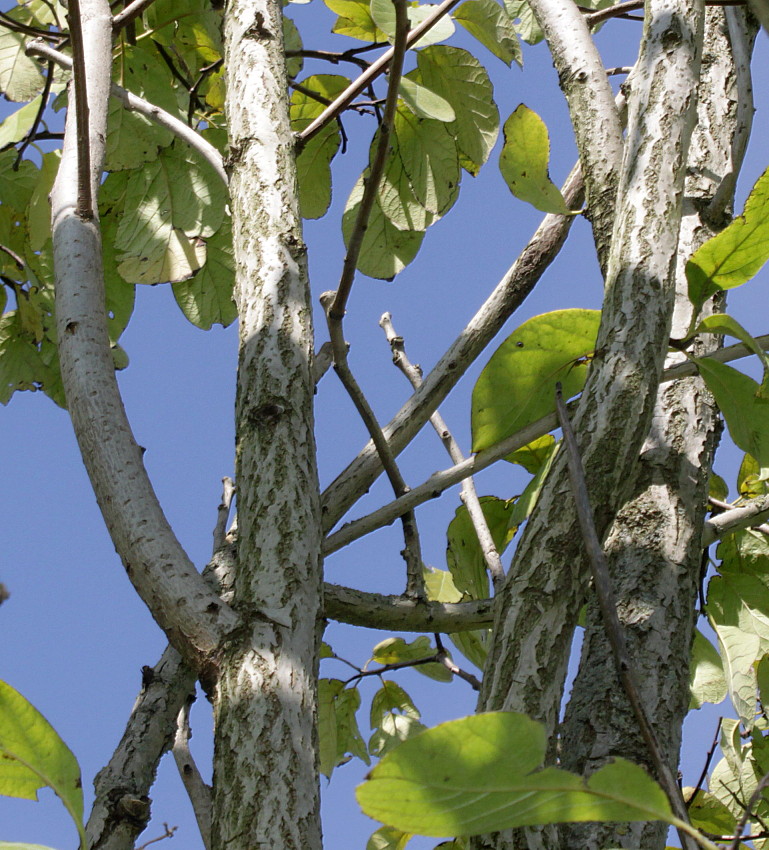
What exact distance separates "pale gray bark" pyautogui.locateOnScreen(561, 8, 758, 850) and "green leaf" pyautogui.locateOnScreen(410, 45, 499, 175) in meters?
0.51

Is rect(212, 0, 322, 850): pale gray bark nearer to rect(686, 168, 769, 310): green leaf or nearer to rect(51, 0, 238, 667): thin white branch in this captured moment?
rect(51, 0, 238, 667): thin white branch

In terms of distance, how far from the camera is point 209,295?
1731mm

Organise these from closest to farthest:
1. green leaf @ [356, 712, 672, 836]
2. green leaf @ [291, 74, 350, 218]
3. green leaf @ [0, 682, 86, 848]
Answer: green leaf @ [356, 712, 672, 836] → green leaf @ [0, 682, 86, 848] → green leaf @ [291, 74, 350, 218]

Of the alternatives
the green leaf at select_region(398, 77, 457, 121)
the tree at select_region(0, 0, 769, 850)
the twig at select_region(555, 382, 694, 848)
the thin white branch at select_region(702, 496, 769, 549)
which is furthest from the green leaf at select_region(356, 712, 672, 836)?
the green leaf at select_region(398, 77, 457, 121)

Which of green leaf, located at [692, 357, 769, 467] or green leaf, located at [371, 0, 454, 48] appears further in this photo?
green leaf, located at [371, 0, 454, 48]

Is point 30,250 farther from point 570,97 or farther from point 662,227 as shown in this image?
point 662,227

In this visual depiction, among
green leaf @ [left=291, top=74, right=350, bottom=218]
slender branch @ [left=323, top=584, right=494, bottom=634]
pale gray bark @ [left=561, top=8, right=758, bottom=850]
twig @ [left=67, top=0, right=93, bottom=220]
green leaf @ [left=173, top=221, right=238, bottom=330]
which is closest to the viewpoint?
pale gray bark @ [left=561, top=8, right=758, bottom=850]

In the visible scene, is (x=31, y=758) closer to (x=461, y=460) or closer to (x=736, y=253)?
(x=736, y=253)

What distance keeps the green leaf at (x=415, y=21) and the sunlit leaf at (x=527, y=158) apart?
12.4 inches

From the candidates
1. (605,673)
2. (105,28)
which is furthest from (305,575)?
(105,28)

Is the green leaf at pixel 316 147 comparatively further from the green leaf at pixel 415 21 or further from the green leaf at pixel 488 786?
the green leaf at pixel 488 786

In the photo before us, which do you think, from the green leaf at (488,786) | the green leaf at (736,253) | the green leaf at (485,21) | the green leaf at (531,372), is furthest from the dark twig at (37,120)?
the green leaf at (488,786)

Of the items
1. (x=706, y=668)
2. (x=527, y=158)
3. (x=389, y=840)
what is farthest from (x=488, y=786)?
(x=389, y=840)

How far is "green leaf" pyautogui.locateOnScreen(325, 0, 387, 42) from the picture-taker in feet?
4.85
